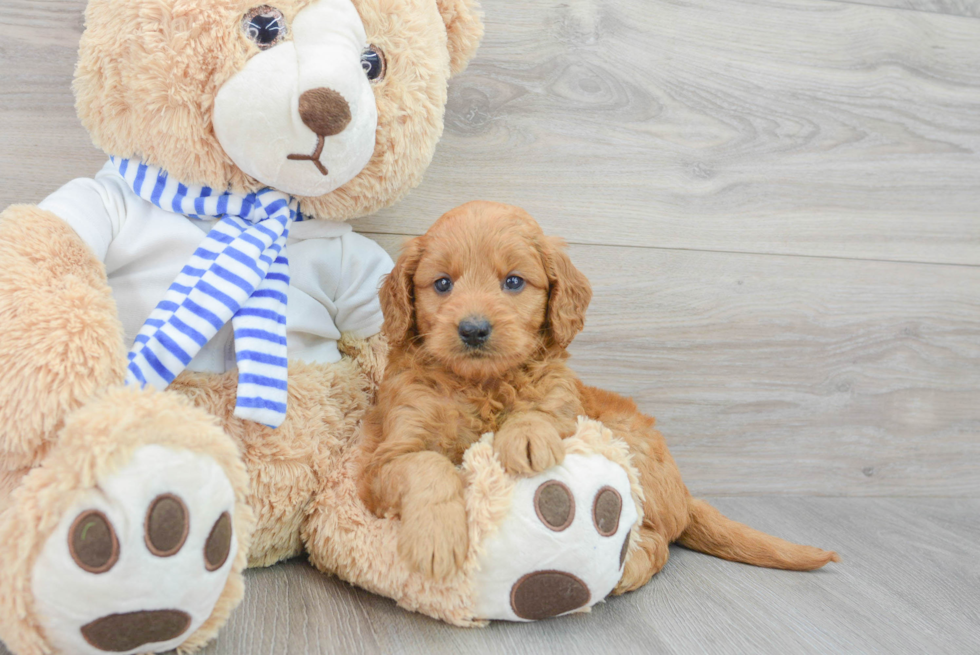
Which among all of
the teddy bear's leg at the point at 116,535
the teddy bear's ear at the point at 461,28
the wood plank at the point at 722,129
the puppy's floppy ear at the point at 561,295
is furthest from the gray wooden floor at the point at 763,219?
the teddy bear's leg at the point at 116,535

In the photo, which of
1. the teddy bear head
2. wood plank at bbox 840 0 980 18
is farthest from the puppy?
wood plank at bbox 840 0 980 18

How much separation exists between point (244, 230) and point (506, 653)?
2.68 ft

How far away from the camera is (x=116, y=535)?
0.85 m

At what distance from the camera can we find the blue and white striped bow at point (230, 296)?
114cm

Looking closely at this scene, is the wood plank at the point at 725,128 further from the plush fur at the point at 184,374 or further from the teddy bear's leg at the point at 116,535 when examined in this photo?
the teddy bear's leg at the point at 116,535

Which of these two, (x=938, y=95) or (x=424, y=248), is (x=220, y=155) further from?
(x=938, y=95)

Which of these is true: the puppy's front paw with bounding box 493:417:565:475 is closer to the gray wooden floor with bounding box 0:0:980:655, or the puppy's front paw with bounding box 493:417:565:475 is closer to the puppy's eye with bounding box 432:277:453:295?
the puppy's eye with bounding box 432:277:453:295

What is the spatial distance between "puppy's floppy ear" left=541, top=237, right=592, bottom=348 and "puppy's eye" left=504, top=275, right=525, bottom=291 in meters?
0.06

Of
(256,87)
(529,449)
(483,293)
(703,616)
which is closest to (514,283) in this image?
(483,293)

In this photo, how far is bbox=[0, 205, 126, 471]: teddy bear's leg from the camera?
3.11ft

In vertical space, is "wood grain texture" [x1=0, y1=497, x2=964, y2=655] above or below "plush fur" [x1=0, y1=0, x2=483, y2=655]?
below

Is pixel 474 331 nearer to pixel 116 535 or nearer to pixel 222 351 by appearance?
pixel 222 351

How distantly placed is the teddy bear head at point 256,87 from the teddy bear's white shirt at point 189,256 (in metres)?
0.09

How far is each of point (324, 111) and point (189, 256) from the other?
36 cm
